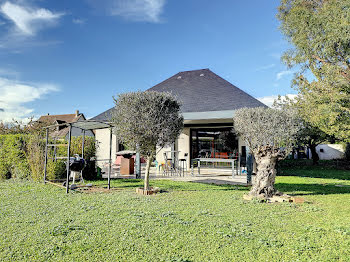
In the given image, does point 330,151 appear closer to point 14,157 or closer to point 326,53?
point 326,53

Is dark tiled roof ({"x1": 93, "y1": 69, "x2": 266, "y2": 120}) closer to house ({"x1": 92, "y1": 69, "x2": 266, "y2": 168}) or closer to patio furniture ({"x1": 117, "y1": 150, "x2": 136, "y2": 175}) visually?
house ({"x1": 92, "y1": 69, "x2": 266, "y2": 168})

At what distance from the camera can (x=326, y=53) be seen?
11094 millimetres

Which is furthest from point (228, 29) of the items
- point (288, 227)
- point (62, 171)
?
point (288, 227)

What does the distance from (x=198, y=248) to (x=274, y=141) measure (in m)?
11.0

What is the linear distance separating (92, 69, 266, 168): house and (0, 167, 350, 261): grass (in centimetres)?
769

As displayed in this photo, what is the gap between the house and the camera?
14.5m

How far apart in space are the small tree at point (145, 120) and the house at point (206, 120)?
18.4ft

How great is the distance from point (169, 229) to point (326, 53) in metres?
10.6

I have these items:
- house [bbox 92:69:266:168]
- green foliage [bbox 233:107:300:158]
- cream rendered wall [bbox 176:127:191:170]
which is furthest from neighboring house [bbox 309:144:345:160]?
cream rendered wall [bbox 176:127:191:170]

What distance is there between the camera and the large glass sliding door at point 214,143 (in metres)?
16.1

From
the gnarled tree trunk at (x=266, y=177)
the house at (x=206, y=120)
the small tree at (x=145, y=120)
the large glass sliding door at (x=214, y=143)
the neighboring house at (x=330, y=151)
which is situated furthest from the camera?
the neighboring house at (x=330, y=151)

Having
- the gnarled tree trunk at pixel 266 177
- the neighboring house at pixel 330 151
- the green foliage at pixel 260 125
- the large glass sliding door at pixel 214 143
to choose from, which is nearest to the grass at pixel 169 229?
the gnarled tree trunk at pixel 266 177

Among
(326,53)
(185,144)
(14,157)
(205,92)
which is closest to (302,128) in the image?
(326,53)

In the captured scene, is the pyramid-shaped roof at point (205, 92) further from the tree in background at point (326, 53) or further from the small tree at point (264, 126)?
the tree in background at point (326, 53)
